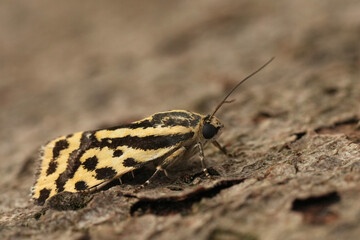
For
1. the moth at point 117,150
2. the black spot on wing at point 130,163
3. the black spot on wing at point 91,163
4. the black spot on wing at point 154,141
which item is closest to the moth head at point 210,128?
the moth at point 117,150

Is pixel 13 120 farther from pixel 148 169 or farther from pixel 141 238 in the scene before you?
pixel 141 238

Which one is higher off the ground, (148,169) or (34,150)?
(34,150)

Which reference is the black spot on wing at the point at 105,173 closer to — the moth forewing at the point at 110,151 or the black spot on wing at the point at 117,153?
the moth forewing at the point at 110,151

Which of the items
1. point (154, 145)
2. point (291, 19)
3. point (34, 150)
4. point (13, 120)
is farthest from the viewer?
point (291, 19)

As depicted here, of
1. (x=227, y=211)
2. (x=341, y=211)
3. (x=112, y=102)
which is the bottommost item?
(x=341, y=211)

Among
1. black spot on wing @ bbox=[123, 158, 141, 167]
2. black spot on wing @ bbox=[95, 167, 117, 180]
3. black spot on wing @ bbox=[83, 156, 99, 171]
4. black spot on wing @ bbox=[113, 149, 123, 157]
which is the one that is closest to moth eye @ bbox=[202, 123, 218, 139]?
black spot on wing @ bbox=[123, 158, 141, 167]

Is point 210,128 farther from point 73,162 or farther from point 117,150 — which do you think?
point 73,162

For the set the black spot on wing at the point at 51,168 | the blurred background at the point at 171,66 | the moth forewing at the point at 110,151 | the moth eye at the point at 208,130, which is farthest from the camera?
the blurred background at the point at 171,66

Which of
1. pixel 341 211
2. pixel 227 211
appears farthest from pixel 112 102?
pixel 341 211
